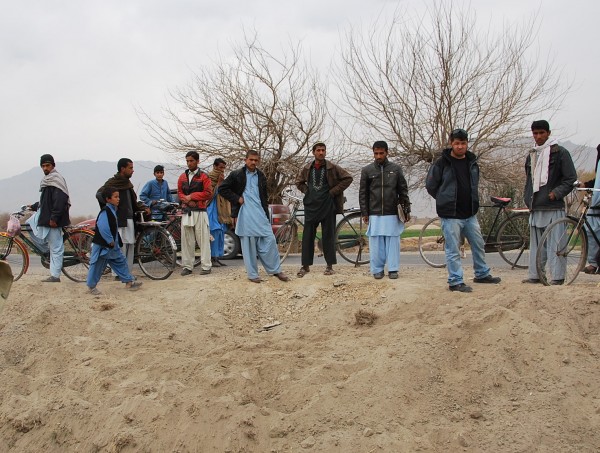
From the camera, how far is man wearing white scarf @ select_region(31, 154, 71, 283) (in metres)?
7.84

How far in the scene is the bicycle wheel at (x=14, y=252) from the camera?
8234 millimetres

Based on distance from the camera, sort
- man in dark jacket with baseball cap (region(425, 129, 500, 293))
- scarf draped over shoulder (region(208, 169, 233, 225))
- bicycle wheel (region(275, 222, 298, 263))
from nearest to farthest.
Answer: man in dark jacket with baseball cap (region(425, 129, 500, 293)) < bicycle wheel (region(275, 222, 298, 263)) < scarf draped over shoulder (region(208, 169, 233, 225))

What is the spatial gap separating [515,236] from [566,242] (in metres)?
2.01

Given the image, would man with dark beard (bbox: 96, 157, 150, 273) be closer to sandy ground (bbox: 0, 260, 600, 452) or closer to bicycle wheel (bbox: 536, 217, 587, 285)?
sandy ground (bbox: 0, 260, 600, 452)

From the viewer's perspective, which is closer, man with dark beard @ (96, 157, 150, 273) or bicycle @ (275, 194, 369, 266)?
man with dark beard @ (96, 157, 150, 273)

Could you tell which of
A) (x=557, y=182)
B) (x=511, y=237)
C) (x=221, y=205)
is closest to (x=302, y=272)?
(x=221, y=205)

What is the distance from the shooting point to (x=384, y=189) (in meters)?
7.26

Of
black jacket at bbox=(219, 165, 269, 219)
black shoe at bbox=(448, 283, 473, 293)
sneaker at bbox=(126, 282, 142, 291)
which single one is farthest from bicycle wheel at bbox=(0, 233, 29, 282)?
black shoe at bbox=(448, 283, 473, 293)

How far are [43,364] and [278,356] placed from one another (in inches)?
84.3

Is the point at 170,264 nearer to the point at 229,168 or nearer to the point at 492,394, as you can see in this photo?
the point at 492,394

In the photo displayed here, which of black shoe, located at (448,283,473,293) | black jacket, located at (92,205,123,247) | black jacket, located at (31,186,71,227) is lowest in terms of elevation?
black shoe, located at (448,283,473,293)

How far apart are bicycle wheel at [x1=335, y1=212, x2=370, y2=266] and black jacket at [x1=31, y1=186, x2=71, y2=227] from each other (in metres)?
3.74

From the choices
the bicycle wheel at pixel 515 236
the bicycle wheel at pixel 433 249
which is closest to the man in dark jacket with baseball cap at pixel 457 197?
the bicycle wheel at pixel 433 249

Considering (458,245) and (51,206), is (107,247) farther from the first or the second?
(458,245)
